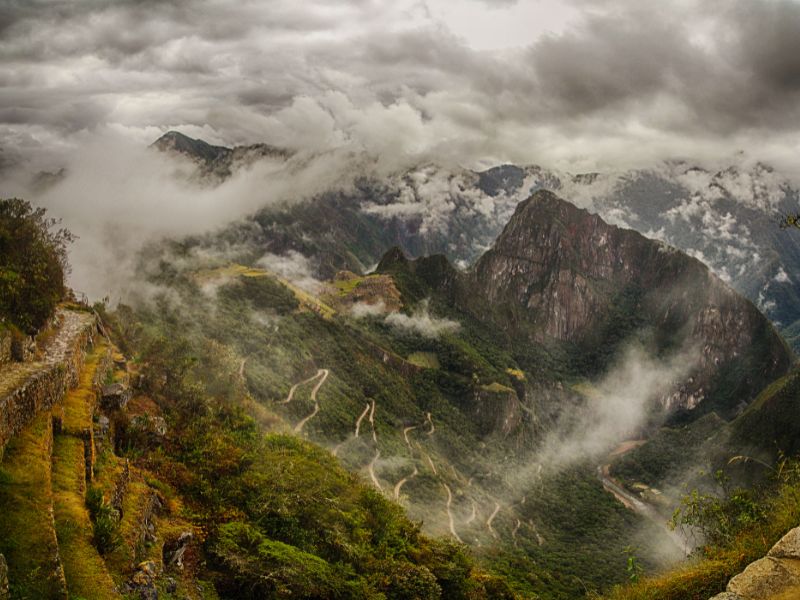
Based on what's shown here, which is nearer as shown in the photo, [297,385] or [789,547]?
[789,547]

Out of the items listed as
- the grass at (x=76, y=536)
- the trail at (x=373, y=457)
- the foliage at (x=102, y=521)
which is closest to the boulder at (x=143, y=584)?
the grass at (x=76, y=536)

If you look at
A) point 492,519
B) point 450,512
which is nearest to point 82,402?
point 450,512

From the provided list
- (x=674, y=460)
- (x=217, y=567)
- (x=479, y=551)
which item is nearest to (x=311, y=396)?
(x=479, y=551)

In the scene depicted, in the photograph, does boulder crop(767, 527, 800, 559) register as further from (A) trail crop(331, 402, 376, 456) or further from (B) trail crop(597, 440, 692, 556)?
(B) trail crop(597, 440, 692, 556)

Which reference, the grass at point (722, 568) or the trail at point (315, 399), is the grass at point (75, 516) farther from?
the trail at point (315, 399)

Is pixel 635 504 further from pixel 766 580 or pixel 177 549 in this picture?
pixel 766 580

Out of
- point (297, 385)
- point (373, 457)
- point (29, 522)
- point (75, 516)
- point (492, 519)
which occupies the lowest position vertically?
point (492, 519)

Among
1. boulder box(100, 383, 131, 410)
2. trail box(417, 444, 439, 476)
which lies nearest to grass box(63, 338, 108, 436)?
boulder box(100, 383, 131, 410)
